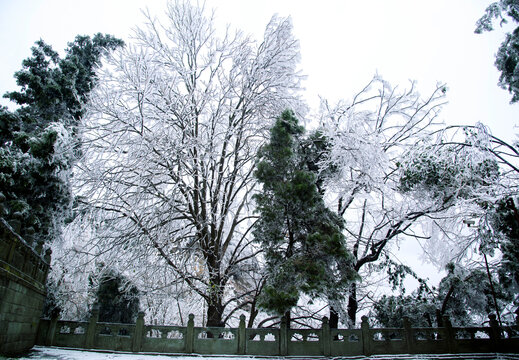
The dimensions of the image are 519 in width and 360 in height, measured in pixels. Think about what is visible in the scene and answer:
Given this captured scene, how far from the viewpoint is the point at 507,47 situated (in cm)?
1202

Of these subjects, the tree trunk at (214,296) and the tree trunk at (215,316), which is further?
the tree trunk at (215,316)

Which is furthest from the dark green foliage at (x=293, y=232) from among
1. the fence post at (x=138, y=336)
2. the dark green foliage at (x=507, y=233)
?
the fence post at (x=138, y=336)

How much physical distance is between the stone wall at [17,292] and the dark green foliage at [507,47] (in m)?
14.5

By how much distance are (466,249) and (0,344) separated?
1092cm

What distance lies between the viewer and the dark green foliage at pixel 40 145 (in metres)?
11.5

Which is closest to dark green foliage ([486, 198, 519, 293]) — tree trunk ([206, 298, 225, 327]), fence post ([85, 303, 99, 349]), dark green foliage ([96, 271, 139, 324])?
tree trunk ([206, 298, 225, 327])

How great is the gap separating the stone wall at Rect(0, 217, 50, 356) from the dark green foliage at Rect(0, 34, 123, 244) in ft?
3.14

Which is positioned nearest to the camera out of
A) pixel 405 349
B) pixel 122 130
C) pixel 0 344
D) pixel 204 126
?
pixel 0 344

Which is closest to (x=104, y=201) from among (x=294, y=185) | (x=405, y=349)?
(x=294, y=185)

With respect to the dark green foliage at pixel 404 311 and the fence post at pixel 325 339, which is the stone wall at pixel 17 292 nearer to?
the fence post at pixel 325 339

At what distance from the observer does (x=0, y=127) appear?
13828 mm

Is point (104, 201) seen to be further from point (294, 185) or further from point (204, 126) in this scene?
point (294, 185)

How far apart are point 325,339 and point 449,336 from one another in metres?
3.64

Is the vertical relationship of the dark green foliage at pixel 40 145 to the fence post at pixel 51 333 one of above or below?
above
